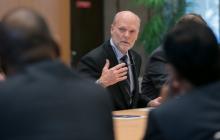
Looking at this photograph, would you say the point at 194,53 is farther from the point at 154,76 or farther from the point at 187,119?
the point at 154,76

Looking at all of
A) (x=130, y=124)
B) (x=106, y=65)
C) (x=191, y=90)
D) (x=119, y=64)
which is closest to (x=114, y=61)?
(x=119, y=64)

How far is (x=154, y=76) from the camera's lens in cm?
411

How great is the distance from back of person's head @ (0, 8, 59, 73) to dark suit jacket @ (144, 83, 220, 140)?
0.42 meters

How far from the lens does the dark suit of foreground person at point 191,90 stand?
1868 millimetres

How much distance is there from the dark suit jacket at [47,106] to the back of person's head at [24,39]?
1.4 inches

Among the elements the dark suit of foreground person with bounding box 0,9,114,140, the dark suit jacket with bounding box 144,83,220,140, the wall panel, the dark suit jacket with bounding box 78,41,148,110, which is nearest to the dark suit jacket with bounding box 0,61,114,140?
the dark suit of foreground person with bounding box 0,9,114,140

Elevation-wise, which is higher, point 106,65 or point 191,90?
point 191,90

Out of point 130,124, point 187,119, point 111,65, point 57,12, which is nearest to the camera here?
point 187,119

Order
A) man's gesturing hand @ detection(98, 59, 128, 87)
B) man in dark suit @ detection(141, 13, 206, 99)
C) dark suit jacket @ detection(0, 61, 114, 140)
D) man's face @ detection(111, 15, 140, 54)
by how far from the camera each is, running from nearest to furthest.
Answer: dark suit jacket @ detection(0, 61, 114, 140) → man's gesturing hand @ detection(98, 59, 128, 87) → man in dark suit @ detection(141, 13, 206, 99) → man's face @ detection(111, 15, 140, 54)

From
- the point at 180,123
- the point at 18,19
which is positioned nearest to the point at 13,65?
the point at 18,19

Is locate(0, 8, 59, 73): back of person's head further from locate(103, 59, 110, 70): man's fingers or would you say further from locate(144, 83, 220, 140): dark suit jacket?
locate(103, 59, 110, 70): man's fingers

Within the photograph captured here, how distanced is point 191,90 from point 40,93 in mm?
526

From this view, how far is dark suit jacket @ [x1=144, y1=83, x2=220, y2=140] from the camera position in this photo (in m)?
1.87

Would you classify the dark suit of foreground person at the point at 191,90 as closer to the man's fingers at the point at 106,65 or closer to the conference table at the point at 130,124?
the conference table at the point at 130,124
